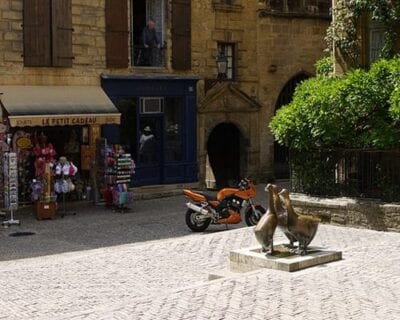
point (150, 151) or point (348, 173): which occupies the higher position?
point (150, 151)

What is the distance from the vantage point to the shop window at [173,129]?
21.0 metres

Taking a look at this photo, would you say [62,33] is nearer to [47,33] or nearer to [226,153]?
[47,33]

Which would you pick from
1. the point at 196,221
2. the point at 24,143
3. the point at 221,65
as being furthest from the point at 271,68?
the point at 196,221

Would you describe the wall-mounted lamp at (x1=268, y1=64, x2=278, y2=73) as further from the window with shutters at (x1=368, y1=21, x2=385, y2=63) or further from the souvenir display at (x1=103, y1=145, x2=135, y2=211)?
the window with shutters at (x1=368, y1=21, x2=385, y2=63)

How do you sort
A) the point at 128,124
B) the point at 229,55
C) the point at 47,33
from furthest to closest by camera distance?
the point at 229,55
the point at 128,124
the point at 47,33

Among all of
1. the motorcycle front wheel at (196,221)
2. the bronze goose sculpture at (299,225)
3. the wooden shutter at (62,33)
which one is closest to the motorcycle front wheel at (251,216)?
the motorcycle front wheel at (196,221)

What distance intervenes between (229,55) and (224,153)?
3306mm

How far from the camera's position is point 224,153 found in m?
23.9

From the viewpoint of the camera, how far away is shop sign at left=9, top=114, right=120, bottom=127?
1652 centimetres

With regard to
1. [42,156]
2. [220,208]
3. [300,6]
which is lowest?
[220,208]

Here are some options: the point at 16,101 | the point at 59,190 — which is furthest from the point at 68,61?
the point at 59,190

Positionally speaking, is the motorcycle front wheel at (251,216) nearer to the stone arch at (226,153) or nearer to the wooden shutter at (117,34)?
the wooden shutter at (117,34)

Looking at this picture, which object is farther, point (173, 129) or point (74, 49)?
point (173, 129)

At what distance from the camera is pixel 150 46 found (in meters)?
20.4
